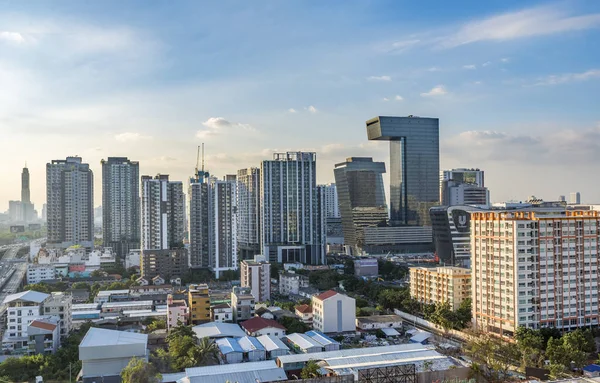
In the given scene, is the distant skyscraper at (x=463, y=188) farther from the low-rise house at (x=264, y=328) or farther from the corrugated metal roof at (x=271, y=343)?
the corrugated metal roof at (x=271, y=343)

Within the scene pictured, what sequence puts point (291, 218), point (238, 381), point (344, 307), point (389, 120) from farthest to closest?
1. point (389, 120)
2. point (291, 218)
3. point (344, 307)
4. point (238, 381)

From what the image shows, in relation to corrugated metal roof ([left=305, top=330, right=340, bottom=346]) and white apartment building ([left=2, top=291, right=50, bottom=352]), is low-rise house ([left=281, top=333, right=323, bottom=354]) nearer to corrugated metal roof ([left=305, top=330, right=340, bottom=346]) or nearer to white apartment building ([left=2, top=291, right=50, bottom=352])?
corrugated metal roof ([left=305, top=330, right=340, bottom=346])

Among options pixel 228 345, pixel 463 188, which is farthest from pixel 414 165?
pixel 228 345

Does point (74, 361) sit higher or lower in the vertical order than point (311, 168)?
lower

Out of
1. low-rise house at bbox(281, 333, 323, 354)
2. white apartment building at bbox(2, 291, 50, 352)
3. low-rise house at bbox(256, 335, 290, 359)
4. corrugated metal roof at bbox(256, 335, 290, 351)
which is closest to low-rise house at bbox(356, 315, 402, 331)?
low-rise house at bbox(281, 333, 323, 354)

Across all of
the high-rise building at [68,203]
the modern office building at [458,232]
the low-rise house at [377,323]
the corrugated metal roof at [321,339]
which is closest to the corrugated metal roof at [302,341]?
the corrugated metal roof at [321,339]

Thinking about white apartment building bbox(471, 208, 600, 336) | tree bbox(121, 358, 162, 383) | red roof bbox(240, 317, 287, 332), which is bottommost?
red roof bbox(240, 317, 287, 332)

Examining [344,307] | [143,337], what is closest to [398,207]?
[344,307]

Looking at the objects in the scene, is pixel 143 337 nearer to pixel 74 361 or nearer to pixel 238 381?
pixel 74 361
